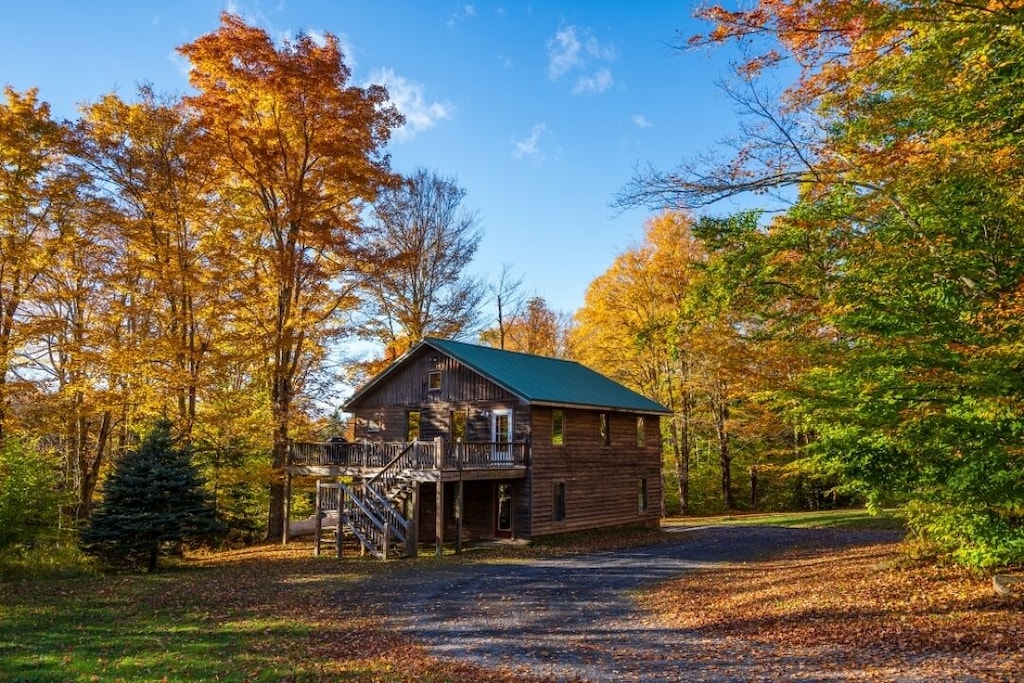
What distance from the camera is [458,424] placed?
89.0 feet

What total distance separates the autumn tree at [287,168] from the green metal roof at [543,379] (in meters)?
4.15

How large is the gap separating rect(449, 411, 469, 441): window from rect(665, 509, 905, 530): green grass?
13454 mm

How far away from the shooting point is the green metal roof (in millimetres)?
24969

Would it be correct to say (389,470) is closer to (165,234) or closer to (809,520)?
(165,234)

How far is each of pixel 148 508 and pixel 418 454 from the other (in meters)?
7.98

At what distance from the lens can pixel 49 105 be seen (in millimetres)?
19562

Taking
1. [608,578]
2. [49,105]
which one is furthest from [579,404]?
[49,105]

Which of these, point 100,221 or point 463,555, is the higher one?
point 100,221

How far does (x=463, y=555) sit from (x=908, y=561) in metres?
12.7

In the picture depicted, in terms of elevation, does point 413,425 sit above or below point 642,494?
above

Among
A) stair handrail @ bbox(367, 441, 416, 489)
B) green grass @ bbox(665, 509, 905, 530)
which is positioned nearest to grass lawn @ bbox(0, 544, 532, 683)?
stair handrail @ bbox(367, 441, 416, 489)

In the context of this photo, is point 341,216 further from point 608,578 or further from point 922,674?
point 922,674

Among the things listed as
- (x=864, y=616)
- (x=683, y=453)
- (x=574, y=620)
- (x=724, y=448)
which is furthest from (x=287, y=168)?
(x=724, y=448)

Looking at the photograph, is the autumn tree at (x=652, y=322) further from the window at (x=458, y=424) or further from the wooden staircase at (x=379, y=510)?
the wooden staircase at (x=379, y=510)
